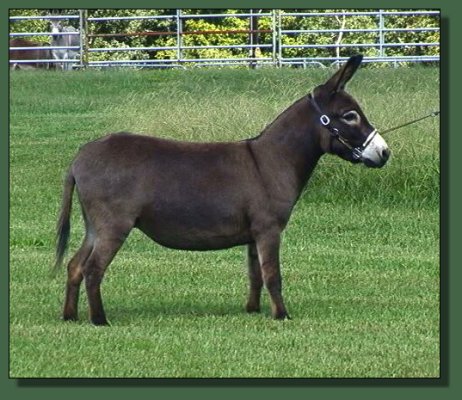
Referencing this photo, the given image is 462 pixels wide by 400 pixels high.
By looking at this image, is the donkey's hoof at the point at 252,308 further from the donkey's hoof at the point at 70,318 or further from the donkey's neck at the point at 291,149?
the donkey's hoof at the point at 70,318

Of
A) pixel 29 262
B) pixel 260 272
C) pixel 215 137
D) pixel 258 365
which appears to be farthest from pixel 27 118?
pixel 258 365

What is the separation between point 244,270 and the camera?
40.8 feet

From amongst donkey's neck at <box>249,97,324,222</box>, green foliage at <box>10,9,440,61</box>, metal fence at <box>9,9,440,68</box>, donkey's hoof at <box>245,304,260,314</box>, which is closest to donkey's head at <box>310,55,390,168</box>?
donkey's neck at <box>249,97,324,222</box>

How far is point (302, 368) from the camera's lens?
9.02 metres

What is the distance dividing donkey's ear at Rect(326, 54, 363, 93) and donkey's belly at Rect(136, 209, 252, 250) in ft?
3.87

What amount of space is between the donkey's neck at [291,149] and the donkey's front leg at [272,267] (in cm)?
28

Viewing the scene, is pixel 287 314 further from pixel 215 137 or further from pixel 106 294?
pixel 215 137

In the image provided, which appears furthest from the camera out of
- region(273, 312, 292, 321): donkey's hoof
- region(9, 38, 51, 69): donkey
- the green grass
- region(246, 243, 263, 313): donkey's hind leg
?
region(9, 38, 51, 69): donkey

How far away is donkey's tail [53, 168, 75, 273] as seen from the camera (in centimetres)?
1037

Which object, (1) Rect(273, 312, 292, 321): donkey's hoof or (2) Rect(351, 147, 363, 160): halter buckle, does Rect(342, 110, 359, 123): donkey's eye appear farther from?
(1) Rect(273, 312, 292, 321): donkey's hoof

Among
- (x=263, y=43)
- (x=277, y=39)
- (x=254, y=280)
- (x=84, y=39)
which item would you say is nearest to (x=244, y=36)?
(x=263, y=43)

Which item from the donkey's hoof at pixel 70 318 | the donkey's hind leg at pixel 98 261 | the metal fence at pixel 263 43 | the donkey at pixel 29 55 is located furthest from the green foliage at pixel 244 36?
the donkey's hind leg at pixel 98 261

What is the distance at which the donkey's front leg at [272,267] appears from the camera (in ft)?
33.8

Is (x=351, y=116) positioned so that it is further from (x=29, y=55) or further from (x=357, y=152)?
(x=29, y=55)
